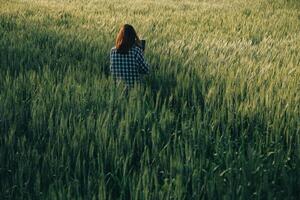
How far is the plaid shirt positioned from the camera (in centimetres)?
393

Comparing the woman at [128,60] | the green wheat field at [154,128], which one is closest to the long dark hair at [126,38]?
the woman at [128,60]

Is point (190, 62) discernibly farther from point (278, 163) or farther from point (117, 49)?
point (278, 163)

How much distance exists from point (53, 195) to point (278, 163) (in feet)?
3.63

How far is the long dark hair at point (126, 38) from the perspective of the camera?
3779mm

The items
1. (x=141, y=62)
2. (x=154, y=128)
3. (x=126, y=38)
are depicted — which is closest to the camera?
(x=154, y=128)

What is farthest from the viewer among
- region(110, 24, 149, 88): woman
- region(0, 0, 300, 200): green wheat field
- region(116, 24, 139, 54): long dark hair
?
region(110, 24, 149, 88): woman

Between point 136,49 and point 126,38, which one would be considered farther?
point 136,49

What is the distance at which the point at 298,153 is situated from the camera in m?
2.48

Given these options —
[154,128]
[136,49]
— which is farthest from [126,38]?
[154,128]

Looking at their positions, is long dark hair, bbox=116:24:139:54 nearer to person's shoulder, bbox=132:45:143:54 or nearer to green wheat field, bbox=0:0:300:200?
person's shoulder, bbox=132:45:143:54

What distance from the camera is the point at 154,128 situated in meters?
2.51

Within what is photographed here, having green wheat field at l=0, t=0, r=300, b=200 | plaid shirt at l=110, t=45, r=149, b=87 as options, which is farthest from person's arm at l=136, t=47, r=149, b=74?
green wheat field at l=0, t=0, r=300, b=200

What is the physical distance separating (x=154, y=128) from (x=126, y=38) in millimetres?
1484

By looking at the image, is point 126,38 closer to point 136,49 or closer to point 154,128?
point 136,49
